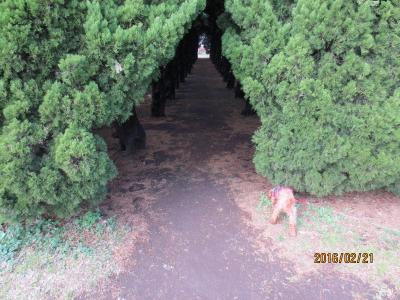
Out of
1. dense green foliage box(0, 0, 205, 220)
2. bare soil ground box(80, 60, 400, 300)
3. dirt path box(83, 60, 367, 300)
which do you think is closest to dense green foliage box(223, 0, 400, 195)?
bare soil ground box(80, 60, 400, 300)

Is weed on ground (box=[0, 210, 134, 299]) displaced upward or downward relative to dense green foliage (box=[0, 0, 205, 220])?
downward

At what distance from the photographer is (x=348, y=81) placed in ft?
11.9

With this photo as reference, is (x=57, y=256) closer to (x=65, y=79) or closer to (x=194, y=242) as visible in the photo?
(x=194, y=242)

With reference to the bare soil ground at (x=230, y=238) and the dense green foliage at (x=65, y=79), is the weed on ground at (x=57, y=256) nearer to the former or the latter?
the bare soil ground at (x=230, y=238)

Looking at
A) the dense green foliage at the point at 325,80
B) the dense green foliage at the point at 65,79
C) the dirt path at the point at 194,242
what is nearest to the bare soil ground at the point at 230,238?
the dirt path at the point at 194,242

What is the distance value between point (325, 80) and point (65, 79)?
2.61m

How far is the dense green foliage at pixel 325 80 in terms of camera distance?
3.41m

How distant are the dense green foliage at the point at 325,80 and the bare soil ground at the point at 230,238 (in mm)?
563

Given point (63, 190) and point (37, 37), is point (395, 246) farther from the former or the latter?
point (37, 37)

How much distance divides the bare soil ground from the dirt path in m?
0.01

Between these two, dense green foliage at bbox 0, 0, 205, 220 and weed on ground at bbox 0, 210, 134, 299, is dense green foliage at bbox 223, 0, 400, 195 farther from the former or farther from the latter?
weed on ground at bbox 0, 210, 134, 299

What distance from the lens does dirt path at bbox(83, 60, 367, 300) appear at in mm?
3020

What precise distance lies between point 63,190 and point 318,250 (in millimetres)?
2678

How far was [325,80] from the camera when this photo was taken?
3537mm
